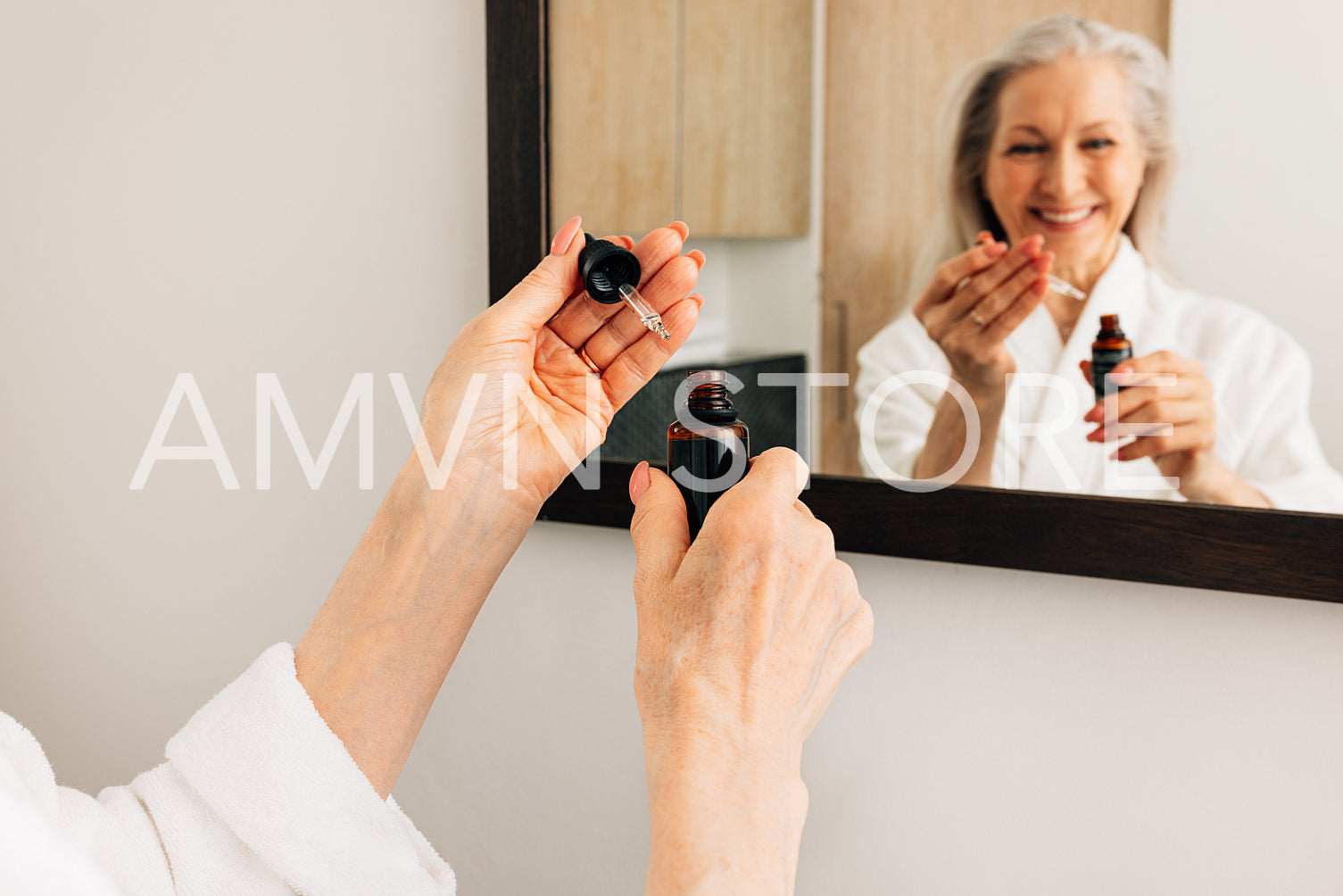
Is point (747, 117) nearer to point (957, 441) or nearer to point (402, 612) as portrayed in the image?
point (957, 441)

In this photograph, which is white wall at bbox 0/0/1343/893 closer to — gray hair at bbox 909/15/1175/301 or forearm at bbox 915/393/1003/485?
forearm at bbox 915/393/1003/485

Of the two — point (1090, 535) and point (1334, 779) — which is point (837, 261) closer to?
point (1090, 535)

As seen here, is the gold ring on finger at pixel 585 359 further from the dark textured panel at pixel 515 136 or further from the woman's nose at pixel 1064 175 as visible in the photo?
the woman's nose at pixel 1064 175

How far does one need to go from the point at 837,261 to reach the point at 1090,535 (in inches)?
12.7

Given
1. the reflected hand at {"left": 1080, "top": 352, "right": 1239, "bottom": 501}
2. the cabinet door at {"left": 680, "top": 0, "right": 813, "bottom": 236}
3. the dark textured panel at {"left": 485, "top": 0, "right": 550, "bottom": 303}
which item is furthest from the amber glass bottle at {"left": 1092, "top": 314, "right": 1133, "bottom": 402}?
the dark textured panel at {"left": 485, "top": 0, "right": 550, "bottom": 303}

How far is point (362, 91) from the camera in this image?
3.59 feet

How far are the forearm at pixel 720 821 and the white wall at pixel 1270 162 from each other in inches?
21.2

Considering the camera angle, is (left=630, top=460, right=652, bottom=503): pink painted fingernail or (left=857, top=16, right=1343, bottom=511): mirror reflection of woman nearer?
(left=630, top=460, right=652, bottom=503): pink painted fingernail

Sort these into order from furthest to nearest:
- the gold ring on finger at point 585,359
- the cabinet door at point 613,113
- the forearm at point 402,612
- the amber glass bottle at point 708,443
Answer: the cabinet door at point 613,113 → the gold ring on finger at point 585,359 → the forearm at point 402,612 → the amber glass bottle at point 708,443

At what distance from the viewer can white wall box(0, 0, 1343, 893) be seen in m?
0.83

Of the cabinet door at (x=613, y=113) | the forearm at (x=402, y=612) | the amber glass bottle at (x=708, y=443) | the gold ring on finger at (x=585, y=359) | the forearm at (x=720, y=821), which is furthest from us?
the cabinet door at (x=613, y=113)

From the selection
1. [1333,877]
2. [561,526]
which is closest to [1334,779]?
[1333,877]

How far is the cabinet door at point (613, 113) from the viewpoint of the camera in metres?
0.93

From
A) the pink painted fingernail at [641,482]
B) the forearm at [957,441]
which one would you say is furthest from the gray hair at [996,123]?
the pink painted fingernail at [641,482]
